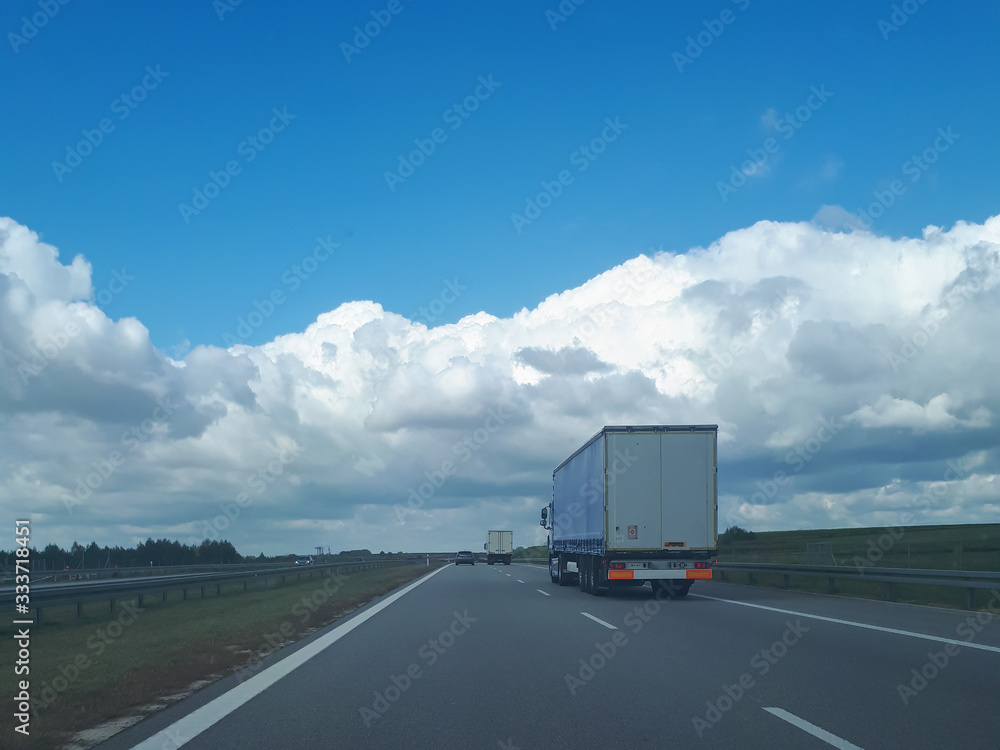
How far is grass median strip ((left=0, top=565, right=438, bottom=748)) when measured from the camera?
822 cm

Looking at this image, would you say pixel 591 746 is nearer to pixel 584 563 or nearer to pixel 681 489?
pixel 681 489

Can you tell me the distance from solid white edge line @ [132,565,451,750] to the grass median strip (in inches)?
19.2

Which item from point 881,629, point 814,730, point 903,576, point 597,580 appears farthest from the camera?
point 597,580

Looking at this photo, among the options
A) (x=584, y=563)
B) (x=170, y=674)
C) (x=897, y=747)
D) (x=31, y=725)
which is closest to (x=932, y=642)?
(x=897, y=747)

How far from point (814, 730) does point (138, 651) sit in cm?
970

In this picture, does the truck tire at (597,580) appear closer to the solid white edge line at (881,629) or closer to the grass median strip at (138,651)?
the solid white edge line at (881,629)

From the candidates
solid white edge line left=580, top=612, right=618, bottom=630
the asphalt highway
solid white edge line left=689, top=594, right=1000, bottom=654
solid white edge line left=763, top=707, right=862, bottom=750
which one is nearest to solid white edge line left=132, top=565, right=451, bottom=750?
the asphalt highway

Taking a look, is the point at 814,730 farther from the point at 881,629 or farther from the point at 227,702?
the point at 881,629

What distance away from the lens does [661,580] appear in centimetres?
2338

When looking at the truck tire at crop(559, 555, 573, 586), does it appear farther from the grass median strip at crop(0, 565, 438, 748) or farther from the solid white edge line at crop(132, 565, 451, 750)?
Answer: the solid white edge line at crop(132, 565, 451, 750)

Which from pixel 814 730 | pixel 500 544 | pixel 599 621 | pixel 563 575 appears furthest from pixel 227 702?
pixel 500 544

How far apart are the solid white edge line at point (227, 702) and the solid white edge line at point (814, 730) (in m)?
4.89

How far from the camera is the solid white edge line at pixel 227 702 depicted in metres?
6.81

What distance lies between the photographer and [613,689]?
8.96m
